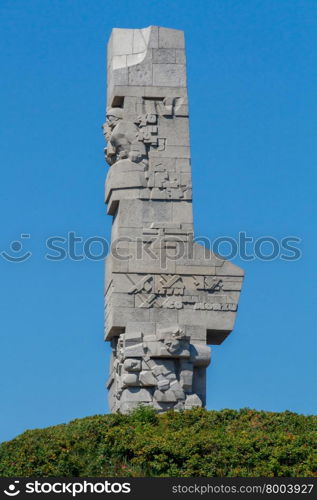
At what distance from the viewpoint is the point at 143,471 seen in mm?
25000

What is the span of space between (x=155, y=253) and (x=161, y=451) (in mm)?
6173

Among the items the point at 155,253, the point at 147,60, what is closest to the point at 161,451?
the point at 155,253

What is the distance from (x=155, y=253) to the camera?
1197 inches

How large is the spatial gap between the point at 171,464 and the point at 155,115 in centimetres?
896

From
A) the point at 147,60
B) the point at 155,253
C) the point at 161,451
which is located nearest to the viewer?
the point at 161,451

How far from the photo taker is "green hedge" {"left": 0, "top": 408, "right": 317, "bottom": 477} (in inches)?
977

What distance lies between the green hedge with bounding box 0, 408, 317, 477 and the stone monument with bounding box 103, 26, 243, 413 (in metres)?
2.88

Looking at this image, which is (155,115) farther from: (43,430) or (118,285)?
Answer: (43,430)

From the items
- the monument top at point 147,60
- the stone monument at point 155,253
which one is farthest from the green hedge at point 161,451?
the monument top at point 147,60

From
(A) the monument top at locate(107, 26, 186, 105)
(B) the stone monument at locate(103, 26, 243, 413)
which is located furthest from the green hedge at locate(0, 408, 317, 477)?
(A) the monument top at locate(107, 26, 186, 105)

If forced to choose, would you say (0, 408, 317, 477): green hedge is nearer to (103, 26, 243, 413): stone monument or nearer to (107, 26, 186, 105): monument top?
(103, 26, 243, 413): stone monument

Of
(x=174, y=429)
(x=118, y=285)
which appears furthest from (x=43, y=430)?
(x=118, y=285)

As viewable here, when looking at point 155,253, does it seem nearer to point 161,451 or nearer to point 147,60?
point 147,60

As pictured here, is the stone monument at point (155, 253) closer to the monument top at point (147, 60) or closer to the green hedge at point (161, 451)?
the monument top at point (147, 60)
